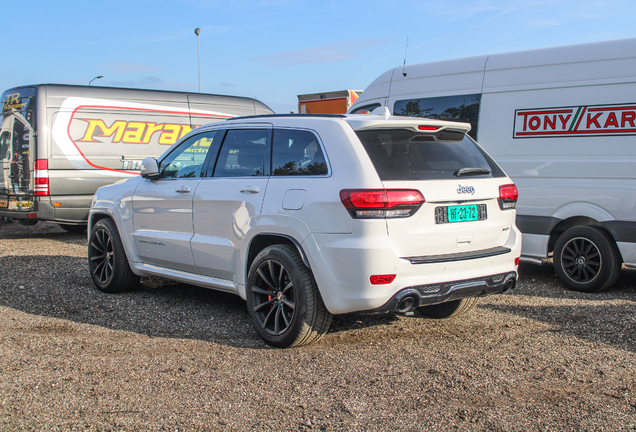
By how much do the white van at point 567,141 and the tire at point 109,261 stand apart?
4.36 metres

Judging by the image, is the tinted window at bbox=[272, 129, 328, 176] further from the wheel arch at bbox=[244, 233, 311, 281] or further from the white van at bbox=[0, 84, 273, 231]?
the white van at bbox=[0, 84, 273, 231]

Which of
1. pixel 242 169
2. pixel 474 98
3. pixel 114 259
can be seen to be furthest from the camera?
pixel 474 98

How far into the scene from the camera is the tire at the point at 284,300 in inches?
163

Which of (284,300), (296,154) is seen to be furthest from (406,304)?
(296,154)

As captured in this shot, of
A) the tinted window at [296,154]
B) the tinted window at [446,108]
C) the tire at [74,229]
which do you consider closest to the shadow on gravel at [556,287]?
the tinted window at [446,108]

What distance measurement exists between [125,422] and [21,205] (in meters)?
8.65

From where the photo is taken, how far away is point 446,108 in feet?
24.8

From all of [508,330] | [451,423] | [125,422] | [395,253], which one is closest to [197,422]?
[125,422]

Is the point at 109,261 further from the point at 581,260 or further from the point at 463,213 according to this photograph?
the point at 581,260

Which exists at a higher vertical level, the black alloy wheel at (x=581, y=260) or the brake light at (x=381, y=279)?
the brake light at (x=381, y=279)

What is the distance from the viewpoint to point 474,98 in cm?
725

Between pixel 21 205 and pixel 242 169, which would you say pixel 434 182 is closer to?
pixel 242 169

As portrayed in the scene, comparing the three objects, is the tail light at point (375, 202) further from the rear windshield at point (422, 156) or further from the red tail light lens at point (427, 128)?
the red tail light lens at point (427, 128)

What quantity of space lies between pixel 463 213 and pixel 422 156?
50 centimetres
